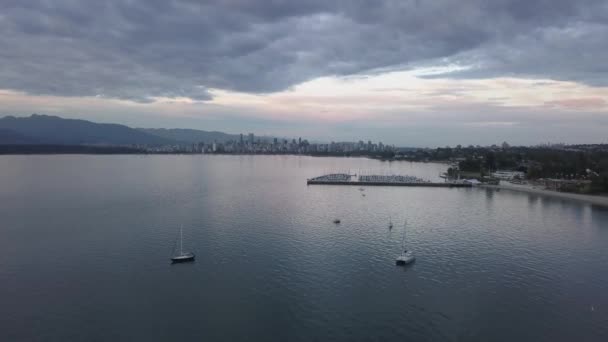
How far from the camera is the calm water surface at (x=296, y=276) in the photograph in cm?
1006

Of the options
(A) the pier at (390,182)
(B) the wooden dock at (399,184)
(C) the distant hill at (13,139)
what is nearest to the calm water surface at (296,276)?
(B) the wooden dock at (399,184)

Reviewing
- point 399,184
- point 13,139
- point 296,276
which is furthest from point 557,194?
point 13,139

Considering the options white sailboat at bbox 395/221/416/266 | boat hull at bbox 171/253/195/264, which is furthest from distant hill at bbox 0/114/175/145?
white sailboat at bbox 395/221/416/266

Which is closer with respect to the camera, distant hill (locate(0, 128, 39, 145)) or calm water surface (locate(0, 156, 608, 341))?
calm water surface (locate(0, 156, 608, 341))

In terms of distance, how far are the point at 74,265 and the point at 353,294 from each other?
1029 cm

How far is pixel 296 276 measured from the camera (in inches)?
530

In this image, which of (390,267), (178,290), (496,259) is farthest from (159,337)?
(496,259)

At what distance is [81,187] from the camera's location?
123 feet

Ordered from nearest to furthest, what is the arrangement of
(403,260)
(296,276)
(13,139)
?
(296,276) < (403,260) < (13,139)

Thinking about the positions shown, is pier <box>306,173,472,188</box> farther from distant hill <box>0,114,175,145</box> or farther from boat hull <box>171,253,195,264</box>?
distant hill <box>0,114,175,145</box>

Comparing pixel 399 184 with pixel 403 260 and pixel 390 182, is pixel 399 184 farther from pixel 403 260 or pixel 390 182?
pixel 403 260

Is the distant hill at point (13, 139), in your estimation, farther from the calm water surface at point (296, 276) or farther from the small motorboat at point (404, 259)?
the small motorboat at point (404, 259)

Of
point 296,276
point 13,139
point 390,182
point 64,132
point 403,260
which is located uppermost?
point 64,132

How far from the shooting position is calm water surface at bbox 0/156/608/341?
10062 mm
